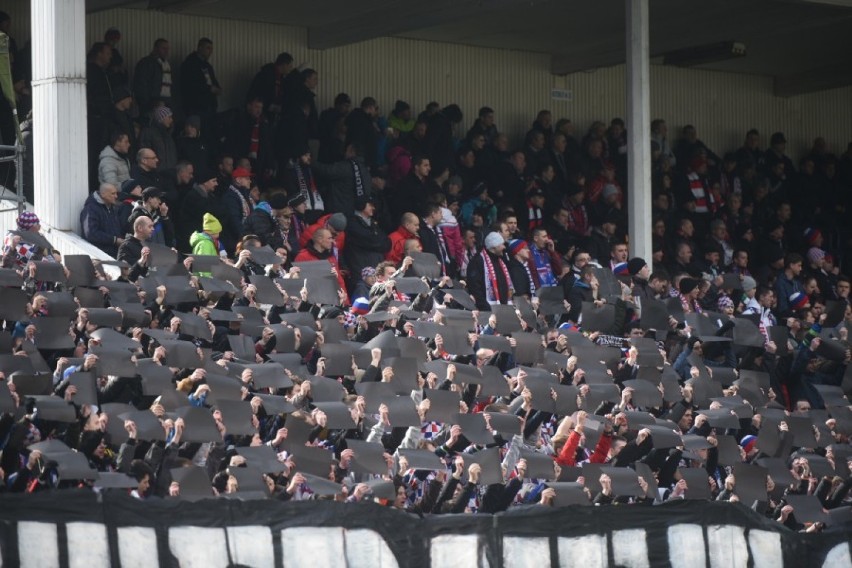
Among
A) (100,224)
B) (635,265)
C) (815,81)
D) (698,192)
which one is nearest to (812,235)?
(698,192)

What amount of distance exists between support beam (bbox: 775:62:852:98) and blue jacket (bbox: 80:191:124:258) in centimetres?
1435

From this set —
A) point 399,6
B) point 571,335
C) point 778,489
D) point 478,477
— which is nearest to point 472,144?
point 399,6

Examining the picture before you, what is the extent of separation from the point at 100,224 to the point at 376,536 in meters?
5.96

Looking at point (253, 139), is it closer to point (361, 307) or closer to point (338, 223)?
point (338, 223)

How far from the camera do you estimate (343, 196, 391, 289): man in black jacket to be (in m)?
17.4

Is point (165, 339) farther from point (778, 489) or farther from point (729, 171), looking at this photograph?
point (729, 171)

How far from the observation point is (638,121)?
1917 centimetres

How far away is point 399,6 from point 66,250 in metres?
6.99

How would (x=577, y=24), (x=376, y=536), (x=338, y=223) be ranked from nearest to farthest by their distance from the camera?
1. (x=376, y=536)
2. (x=338, y=223)
3. (x=577, y=24)

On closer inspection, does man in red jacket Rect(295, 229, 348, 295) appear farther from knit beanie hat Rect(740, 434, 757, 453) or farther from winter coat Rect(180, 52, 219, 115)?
knit beanie hat Rect(740, 434, 757, 453)

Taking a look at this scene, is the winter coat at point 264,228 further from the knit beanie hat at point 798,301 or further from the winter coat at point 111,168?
the knit beanie hat at point 798,301

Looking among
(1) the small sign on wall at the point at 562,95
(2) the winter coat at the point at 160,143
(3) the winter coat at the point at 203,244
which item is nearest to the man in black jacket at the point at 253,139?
(2) the winter coat at the point at 160,143

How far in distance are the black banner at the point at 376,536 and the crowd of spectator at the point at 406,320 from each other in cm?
91

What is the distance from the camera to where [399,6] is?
20.5 metres
